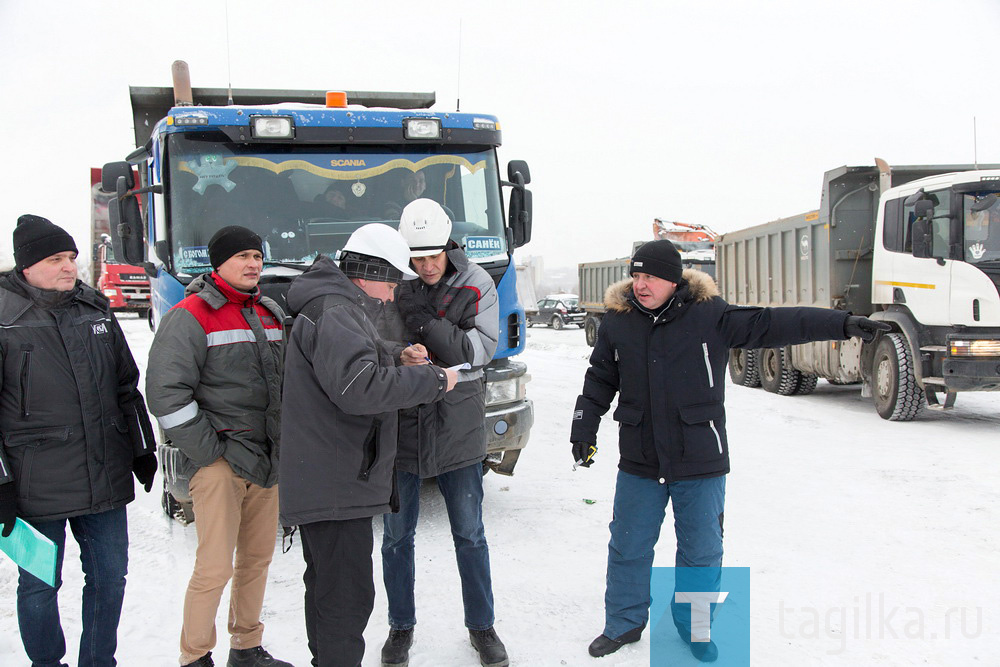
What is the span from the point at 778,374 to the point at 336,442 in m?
10.4

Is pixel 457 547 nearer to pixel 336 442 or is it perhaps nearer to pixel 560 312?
pixel 336 442

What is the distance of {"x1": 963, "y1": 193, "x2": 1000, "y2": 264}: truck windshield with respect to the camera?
305 inches

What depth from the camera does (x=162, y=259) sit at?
4.32 m

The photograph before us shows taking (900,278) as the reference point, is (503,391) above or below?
below

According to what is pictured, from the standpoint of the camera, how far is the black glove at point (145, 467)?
3031 millimetres

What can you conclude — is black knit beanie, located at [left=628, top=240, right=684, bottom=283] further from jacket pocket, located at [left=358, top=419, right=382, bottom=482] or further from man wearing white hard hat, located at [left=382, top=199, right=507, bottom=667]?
jacket pocket, located at [left=358, top=419, right=382, bottom=482]

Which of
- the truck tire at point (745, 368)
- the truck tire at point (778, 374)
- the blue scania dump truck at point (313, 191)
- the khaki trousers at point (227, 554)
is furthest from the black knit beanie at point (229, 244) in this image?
the truck tire at point (745, 368)

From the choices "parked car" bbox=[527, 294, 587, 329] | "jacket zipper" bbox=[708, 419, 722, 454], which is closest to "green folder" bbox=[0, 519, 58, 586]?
"jacket zipper" bbox=[708, 419, 722, 454]

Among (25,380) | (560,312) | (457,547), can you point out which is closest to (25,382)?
(25,380)

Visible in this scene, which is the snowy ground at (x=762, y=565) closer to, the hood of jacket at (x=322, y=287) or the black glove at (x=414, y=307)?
the black glove at (x=414, y=307)

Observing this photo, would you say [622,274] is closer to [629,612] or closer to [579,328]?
[579,328]

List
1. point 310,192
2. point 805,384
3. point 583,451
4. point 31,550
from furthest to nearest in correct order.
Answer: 1. point 805,384
2. point 310,192
3. point 583,451
4. point 31,550

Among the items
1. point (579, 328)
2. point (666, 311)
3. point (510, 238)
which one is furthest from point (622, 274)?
point (666, 311)

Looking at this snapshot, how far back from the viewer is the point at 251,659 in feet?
10.3
